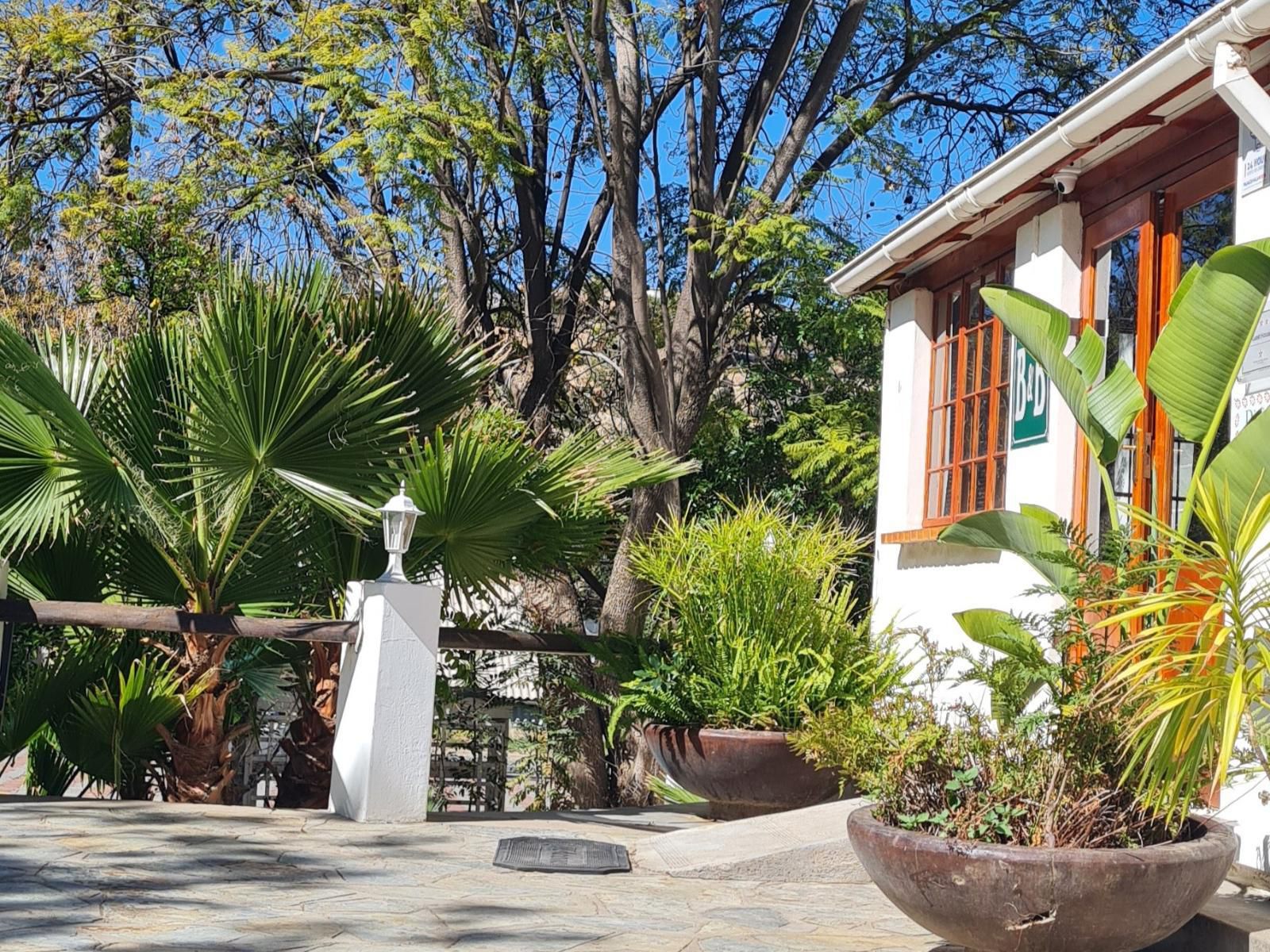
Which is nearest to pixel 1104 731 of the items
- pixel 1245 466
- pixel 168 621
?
pixel 1245 466

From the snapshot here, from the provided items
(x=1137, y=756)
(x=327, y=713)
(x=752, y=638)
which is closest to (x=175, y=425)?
(x=327, y=713)

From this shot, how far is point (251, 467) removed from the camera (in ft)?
21.8

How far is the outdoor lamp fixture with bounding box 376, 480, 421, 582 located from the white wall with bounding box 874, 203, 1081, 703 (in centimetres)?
268

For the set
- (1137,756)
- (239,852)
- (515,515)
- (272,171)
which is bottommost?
(239,852)

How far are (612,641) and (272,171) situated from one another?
694 cm

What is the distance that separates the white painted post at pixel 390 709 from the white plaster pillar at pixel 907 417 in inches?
129

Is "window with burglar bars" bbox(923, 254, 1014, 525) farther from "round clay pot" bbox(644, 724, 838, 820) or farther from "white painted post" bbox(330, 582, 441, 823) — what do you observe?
"white painted post" bbox(330, 582, 441, 823)

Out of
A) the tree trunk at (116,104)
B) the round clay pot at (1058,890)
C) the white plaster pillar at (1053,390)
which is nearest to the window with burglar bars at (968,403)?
the white plaster pillar at (1053,390)

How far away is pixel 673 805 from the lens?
781cm

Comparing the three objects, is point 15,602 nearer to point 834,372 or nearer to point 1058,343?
point 1058,343

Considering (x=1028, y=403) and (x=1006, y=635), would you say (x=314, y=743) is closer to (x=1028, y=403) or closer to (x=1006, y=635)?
(x=1028, y=403)

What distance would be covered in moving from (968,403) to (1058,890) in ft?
15.4

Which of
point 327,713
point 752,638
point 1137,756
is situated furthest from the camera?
point 327,713

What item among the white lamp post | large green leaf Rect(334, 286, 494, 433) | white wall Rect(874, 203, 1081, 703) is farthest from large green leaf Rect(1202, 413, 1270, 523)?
large green leaf Rect(334, 286, 494, 433)
